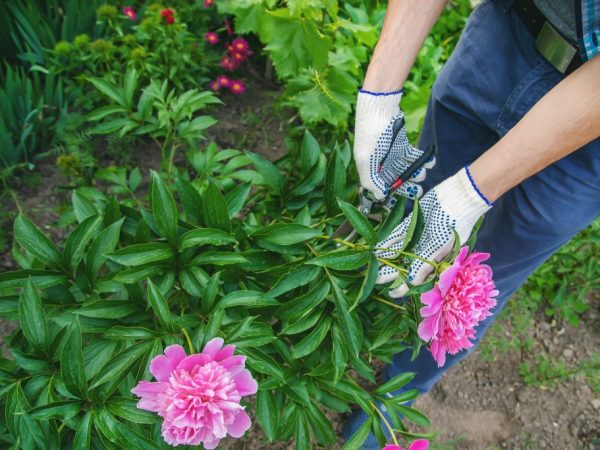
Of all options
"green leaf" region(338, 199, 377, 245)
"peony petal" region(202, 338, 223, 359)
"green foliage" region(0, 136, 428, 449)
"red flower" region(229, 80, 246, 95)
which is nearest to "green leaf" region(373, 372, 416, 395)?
"green foliage" region(0, 136, 428, 449)

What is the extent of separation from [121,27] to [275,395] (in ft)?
6.04

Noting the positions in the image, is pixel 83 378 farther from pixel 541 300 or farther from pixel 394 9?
pixel 541 300

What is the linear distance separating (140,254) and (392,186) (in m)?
0.58

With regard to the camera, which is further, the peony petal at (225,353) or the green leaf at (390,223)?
the green leaf at (390,223)

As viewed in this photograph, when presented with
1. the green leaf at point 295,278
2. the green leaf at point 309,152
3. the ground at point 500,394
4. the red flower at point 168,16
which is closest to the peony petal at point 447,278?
the green leaf at point 295,278

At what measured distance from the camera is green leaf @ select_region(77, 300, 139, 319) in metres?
0.97

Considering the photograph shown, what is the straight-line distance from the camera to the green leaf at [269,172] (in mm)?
1258

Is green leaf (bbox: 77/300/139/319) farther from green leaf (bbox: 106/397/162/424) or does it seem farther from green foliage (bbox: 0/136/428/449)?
green leaf (bbox: 106/397/162/424)

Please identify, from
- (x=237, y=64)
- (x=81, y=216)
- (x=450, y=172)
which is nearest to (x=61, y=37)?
(x=237, y=64)

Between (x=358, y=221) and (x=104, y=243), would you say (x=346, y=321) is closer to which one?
(x=358, y=221)

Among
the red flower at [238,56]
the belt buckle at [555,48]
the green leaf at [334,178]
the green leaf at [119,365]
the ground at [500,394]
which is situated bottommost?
the ground at [500,394]

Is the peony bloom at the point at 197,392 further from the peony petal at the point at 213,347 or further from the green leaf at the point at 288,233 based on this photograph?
the green leaf at the point at 288,233

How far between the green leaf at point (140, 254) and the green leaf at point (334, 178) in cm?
40

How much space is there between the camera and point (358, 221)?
943mm
